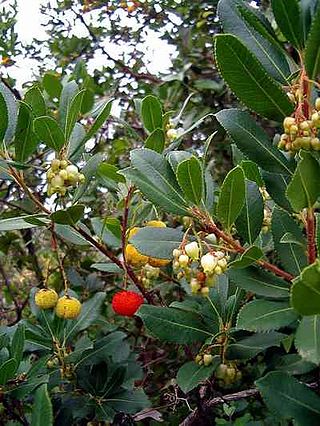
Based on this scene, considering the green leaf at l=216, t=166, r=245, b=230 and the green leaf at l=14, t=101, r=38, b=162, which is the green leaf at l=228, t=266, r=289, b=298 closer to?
the green leaf at l=216, t=166, r=245, b=230

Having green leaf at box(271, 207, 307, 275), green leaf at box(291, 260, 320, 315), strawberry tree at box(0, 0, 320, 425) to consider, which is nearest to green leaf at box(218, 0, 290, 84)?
strawberry tree at box(0, 0, 320, 425)

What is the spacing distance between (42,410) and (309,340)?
553 millimetres

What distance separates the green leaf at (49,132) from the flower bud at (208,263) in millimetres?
386

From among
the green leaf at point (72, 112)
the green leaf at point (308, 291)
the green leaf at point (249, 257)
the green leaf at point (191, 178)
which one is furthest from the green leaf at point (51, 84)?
the green leaf at point (308, 291)

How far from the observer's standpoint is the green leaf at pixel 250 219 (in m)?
1.08

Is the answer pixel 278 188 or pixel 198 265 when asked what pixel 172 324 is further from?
pixel 278 188

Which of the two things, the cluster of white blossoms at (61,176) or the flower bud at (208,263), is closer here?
the flower bud at (208,263)

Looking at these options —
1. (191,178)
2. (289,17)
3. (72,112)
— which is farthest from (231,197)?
(72,112)

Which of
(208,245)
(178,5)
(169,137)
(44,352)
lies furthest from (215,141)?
(208,245)

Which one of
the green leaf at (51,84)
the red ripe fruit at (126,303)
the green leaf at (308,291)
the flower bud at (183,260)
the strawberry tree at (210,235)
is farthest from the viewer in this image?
the green leaf at (51,84)

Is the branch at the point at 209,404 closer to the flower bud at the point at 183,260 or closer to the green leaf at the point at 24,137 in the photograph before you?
the flower bud at the point at 183,260

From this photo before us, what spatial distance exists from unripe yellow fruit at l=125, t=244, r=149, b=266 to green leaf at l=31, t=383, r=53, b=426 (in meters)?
0.33

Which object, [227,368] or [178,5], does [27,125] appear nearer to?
[227,368]

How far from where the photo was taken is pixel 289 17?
94cm
